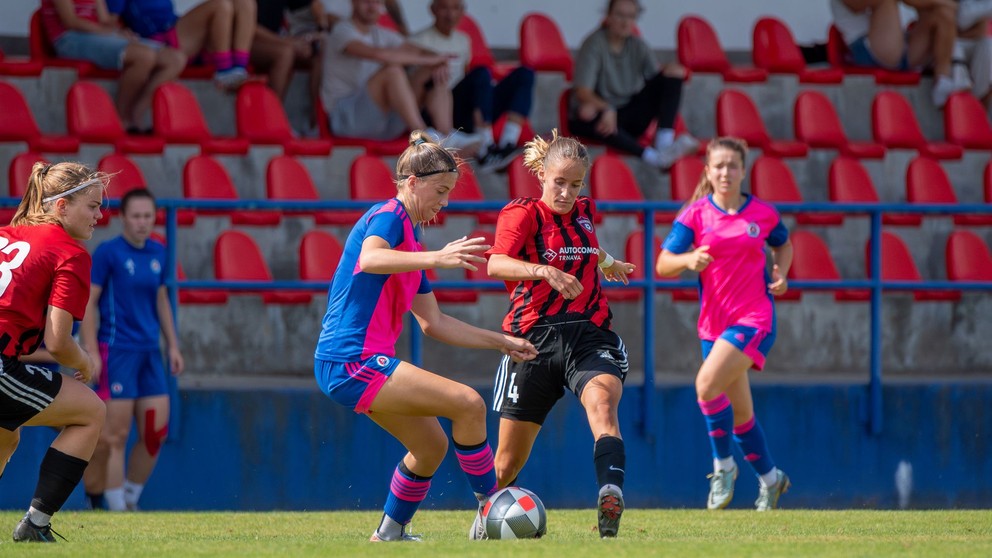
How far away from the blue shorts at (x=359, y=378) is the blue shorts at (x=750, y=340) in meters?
2.68

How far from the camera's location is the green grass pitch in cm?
477

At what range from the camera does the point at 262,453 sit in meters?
7.82

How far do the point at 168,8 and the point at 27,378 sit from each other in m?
5.71

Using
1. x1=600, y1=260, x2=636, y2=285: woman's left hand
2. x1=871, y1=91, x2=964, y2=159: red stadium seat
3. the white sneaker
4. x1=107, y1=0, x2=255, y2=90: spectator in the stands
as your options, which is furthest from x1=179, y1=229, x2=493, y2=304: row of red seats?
the white sneaker

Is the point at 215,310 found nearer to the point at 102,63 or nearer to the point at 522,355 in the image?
the point at 102,63

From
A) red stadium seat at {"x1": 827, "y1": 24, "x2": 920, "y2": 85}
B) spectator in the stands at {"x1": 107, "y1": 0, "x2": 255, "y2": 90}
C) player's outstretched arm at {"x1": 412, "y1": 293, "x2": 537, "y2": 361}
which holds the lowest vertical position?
player's outstretched arm at {"x1": 412, "y1": 293, "x2": 537, "y2": 361}

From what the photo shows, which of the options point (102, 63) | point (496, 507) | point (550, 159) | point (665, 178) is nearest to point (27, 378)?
point (496, 507)

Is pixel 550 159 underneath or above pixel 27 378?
above

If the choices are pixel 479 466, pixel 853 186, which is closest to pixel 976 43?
pixel 853 186

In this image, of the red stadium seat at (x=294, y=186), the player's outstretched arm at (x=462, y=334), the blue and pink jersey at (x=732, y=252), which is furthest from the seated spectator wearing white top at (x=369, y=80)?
the player's outstretched arm at (x=462, y=334)

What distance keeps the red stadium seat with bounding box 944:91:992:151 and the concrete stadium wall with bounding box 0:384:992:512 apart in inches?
145

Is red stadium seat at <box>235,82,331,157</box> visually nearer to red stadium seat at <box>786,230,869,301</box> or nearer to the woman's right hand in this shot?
red stadium seat at <box>786,230,869,301</box>

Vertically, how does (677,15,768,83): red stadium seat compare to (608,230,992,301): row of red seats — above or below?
above

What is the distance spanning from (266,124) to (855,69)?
5249 mm
